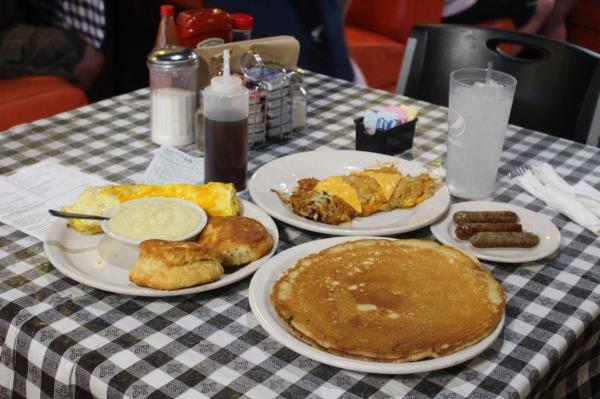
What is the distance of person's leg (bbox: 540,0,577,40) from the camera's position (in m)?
4.19

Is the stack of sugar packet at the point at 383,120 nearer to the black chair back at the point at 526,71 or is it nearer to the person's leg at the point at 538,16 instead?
the black chair back at the point at 526,71

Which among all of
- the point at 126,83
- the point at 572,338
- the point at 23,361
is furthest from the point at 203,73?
the point at 126,83

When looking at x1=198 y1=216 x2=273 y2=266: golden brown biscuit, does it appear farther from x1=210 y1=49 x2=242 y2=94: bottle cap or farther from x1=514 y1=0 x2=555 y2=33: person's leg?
x1=514 y1=0 x2=555 y2=33: person's leg

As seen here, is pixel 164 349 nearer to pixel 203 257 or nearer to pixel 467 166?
pixel 203 257

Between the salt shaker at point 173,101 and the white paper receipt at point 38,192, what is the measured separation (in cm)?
22

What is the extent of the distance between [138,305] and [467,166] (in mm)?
692

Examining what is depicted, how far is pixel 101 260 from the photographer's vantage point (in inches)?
46.2

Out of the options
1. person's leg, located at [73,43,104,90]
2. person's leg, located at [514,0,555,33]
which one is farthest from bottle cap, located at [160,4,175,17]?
person's leg, located at [514,0,555,33]

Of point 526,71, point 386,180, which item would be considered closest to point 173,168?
point 386,180

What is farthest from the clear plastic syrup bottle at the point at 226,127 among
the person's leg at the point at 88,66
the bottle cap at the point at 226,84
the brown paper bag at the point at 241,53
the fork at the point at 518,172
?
the person's leg at the point at 88,66

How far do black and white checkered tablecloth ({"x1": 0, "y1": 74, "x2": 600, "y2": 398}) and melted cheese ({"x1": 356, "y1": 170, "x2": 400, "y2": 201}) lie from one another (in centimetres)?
9

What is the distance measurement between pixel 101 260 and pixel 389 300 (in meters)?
0.45

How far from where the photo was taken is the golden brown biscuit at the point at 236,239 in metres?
1.15

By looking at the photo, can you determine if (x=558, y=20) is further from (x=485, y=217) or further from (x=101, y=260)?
(x=101, y=260)
